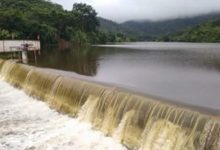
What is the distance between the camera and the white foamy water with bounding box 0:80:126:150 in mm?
10148

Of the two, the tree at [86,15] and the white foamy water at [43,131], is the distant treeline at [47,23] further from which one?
the white foamy water at [43,131]

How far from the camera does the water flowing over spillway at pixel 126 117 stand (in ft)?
26.5

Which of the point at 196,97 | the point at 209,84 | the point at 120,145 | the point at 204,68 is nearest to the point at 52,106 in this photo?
the point at 120,145

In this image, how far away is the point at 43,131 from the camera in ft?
37.9

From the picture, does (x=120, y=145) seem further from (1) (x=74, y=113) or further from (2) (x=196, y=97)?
(2) (x=196, y=97)

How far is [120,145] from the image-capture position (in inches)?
388

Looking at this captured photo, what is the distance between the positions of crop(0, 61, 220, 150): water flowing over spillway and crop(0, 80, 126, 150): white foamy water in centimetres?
8

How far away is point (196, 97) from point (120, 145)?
19.4 ft

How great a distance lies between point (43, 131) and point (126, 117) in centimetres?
331

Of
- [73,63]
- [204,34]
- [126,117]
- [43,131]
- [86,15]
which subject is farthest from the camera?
[204,34]

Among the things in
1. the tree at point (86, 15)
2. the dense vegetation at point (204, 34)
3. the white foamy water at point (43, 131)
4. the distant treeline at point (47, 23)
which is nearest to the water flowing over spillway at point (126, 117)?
the white foamy water at point (43, 131)

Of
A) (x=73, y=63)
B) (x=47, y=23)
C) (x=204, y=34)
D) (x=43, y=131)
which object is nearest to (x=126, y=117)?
(x=43, y=131)

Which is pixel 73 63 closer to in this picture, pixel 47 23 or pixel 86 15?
pixel 47 23

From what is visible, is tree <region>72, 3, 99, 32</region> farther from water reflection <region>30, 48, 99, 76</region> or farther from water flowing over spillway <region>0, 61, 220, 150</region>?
water flowing over spillway <region>0, 61, 220, 150</region>
